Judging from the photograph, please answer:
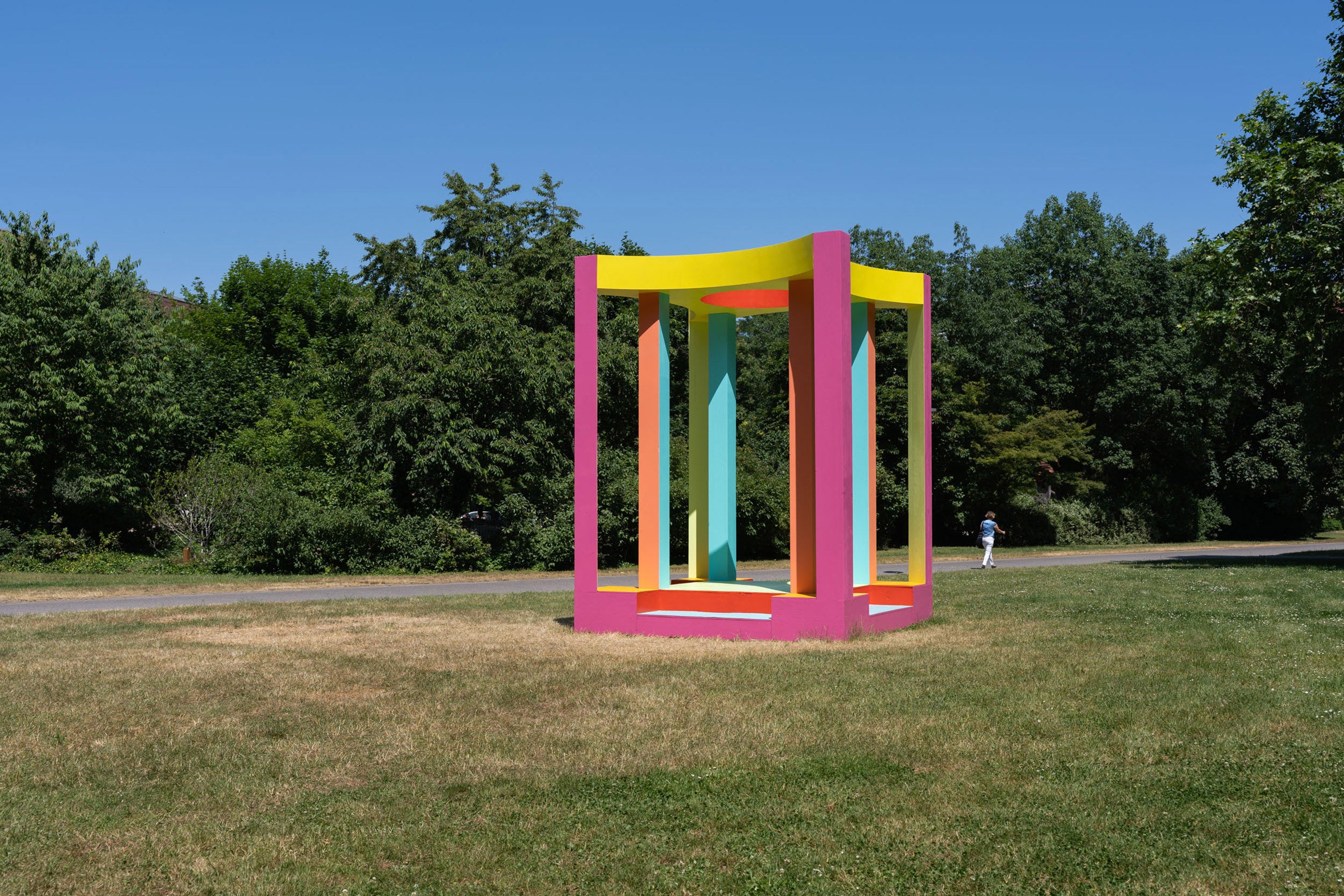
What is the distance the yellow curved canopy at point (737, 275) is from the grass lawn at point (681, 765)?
466cm

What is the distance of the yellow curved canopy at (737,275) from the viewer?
1383 cm

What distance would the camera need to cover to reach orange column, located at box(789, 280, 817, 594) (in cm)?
1432

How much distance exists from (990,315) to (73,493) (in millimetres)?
32768

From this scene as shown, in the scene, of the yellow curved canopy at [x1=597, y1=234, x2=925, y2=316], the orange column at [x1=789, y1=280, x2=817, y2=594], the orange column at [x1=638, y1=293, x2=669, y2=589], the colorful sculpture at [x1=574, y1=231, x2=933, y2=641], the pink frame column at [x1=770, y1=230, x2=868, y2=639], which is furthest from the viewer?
the orange column at [x1=638, y1=293, x2=669, y2=589]

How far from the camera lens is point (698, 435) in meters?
16.1

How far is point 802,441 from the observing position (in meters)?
14.8

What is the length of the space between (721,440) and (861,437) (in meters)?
2.18

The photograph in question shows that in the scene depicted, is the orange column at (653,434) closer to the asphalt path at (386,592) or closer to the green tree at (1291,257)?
the asphalt path at (386,592)

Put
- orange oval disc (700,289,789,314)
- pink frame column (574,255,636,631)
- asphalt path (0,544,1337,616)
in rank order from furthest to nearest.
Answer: asphalt path (0,544,1337,616)
orange oval disc (700,289,789,314)
pink frame column (574,255,636,631)

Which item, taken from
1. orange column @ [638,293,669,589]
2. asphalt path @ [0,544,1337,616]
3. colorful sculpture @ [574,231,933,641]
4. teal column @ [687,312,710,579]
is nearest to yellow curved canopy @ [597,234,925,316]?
colorful sculpture @ [574,231,933,641]

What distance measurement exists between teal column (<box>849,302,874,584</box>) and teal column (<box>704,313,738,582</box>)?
5.94 ft

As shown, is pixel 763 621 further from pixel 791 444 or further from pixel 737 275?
pixel 737 275

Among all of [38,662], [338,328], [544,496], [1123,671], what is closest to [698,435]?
[1123,671]

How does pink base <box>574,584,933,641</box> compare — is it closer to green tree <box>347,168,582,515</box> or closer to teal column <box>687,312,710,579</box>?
teal column <box>687,312,710,579</box>
